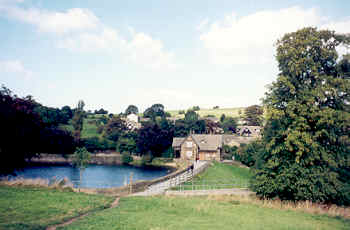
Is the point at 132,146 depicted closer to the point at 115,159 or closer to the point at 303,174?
the point at 115,159

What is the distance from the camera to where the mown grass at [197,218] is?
13.6 meters

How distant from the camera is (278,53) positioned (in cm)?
A: 2416

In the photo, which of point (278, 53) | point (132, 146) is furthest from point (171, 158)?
point (278, 53)

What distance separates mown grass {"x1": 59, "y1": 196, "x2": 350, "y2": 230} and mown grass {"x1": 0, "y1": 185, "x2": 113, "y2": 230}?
1295mm

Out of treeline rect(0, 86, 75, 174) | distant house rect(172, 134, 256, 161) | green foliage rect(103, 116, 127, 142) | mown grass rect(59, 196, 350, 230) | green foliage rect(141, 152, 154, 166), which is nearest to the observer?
mown grass rect(59, 196, 350, 230)

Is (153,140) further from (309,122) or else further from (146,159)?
(309,122)

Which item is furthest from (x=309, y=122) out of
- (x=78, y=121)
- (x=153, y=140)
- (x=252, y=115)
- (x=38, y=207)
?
(x=252, y=115)

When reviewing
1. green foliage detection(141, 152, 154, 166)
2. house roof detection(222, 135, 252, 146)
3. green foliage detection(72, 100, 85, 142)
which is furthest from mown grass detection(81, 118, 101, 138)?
house roof detection(222, 135, 252, 146)

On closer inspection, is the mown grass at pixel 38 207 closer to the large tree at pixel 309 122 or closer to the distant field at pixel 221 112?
the large tree at pixel 309 122

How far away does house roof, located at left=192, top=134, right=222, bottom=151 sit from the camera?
7488cm

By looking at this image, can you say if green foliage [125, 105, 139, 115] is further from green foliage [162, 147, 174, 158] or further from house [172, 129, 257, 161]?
house [172, 129, 257, 161]

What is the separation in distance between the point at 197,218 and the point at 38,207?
8896 mm

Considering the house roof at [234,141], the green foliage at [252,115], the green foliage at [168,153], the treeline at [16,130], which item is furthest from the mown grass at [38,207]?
the green foliage at [252,115]

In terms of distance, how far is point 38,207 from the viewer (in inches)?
628
